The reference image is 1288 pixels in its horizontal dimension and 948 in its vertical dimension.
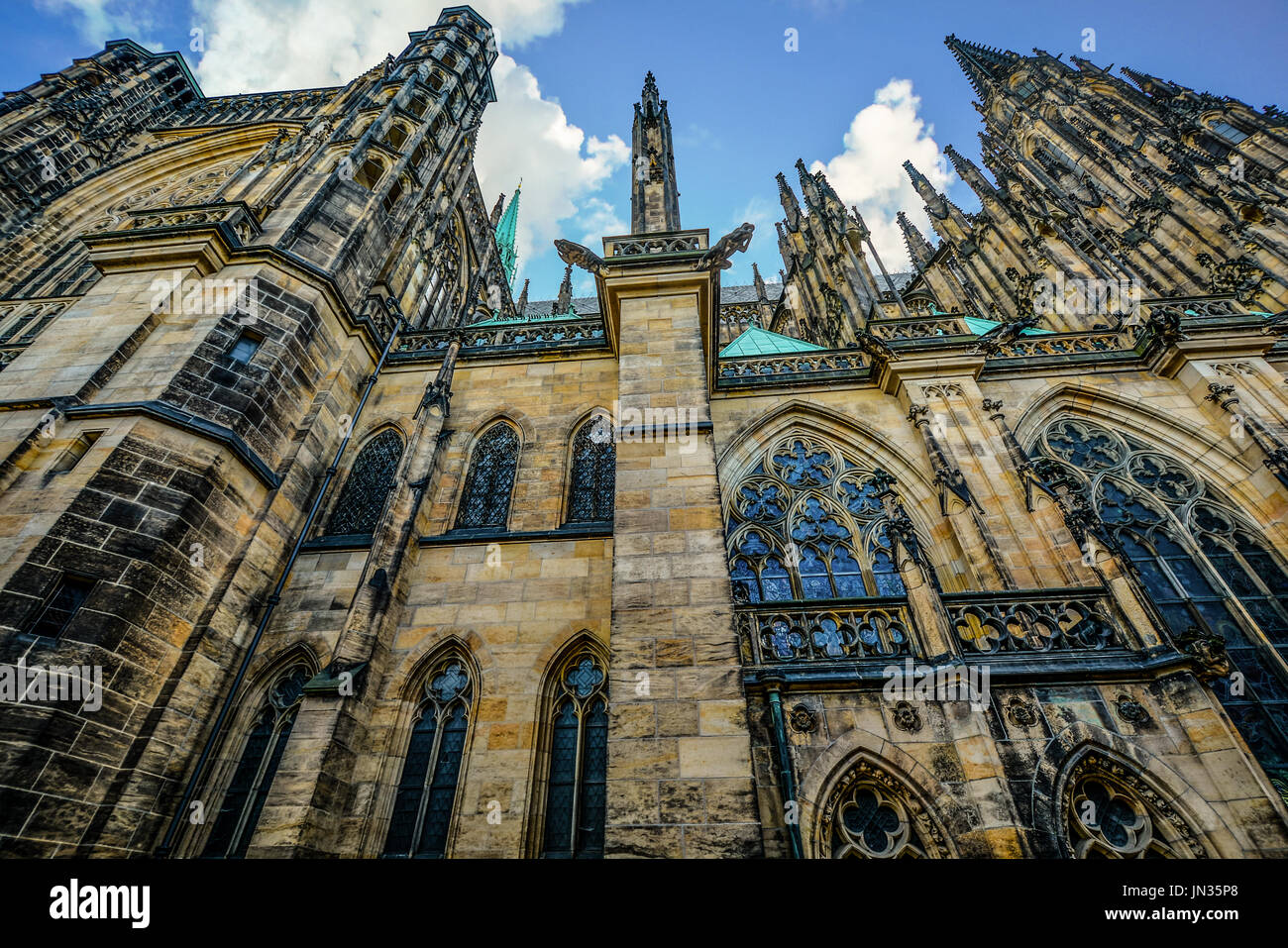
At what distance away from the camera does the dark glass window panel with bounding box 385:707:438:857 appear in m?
5.72

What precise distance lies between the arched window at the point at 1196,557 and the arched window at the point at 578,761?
6.46 meters

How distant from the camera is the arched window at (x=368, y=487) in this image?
8305 millimetres

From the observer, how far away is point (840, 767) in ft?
15.9

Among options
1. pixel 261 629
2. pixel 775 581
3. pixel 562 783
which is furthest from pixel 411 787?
pixel 775 581

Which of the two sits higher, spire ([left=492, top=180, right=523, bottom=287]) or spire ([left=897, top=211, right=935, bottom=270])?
spire ([left=492, top=180, right=523, bottom=287])

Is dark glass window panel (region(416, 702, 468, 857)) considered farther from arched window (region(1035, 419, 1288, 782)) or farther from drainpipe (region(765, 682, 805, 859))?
arched window (region(1035, 419, 1288, 782))

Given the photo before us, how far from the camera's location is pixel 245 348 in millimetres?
7836

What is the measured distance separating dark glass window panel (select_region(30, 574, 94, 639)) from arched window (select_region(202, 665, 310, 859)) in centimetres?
215

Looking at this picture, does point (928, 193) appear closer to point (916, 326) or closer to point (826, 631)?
point (916, 326)

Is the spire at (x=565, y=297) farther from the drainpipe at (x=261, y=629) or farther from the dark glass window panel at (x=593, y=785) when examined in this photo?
the dark glass window panel at (x=593, y=785)

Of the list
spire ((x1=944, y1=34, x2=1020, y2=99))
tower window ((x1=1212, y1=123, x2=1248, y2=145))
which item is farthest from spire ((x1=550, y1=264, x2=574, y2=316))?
spire ((x1=944, y1=34, x2=1020, y2=99))

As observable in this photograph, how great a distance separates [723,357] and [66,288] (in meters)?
16.6
